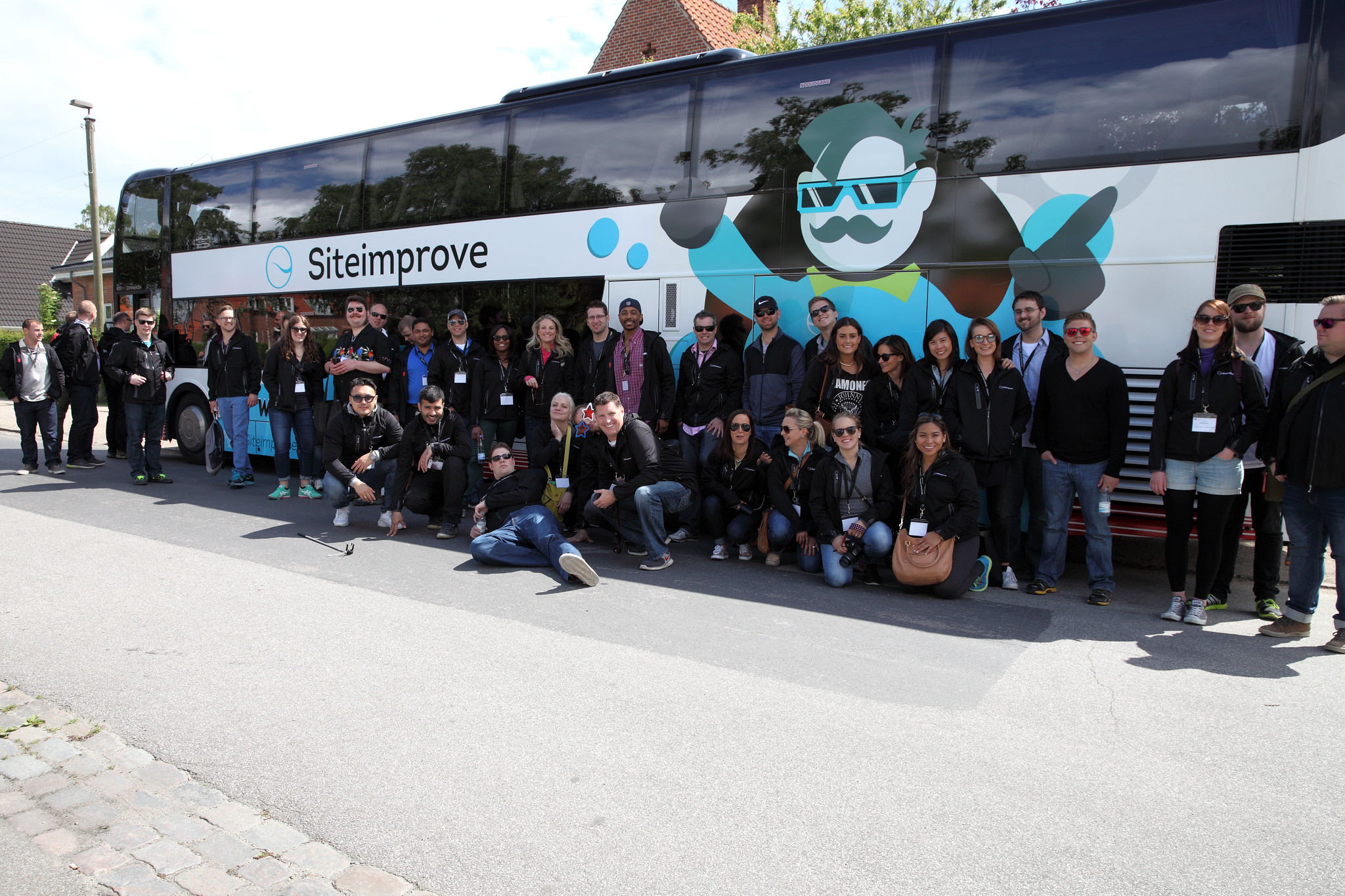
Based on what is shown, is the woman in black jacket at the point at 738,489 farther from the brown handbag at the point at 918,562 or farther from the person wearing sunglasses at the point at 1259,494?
the person wearing sunglasses at the point at 1259,494

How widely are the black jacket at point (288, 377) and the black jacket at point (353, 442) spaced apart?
5.15 ft

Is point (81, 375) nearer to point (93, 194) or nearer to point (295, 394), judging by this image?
point (295, 394)

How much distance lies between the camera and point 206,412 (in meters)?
11.8

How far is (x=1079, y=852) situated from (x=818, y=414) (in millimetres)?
4537

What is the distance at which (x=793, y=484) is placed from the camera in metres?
6.78

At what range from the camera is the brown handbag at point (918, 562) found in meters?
5.83

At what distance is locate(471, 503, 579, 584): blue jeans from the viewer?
21.4 ft

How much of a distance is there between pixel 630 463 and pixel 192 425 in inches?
318

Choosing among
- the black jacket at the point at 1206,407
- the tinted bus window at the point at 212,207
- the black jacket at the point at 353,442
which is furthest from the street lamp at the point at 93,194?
the black jacket at the point at 1206,407

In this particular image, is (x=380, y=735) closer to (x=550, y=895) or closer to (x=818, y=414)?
(x=550, y=895)

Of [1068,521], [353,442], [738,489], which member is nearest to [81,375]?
[353,442]

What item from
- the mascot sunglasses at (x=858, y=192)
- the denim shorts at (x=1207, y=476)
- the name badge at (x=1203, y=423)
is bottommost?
the denim shorts at (x=1207, y=476)

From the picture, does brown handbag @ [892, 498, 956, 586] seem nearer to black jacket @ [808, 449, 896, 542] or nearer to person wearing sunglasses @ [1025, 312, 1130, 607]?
black jacket @ [808, 449, 896, 542]

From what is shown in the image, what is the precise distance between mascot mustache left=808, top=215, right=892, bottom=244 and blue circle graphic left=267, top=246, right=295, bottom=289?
7.11 meters
